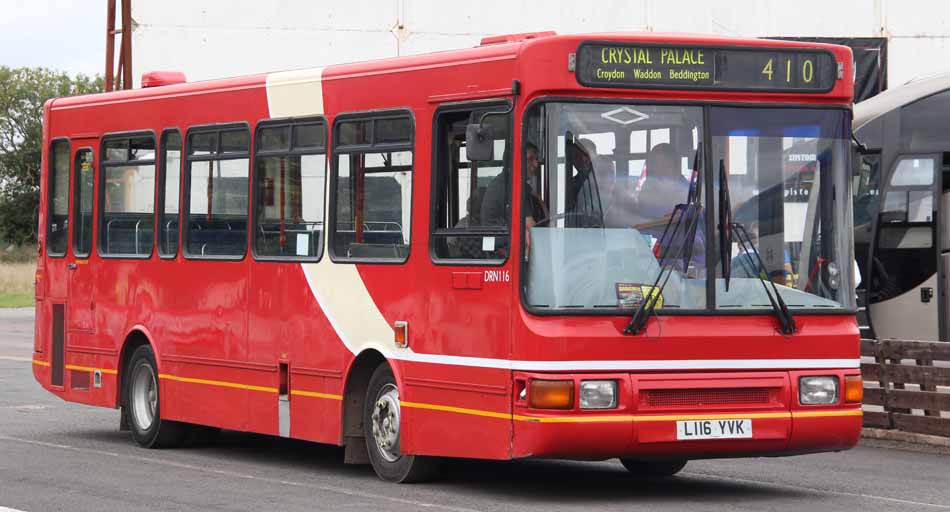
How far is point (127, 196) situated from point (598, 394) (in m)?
6.50

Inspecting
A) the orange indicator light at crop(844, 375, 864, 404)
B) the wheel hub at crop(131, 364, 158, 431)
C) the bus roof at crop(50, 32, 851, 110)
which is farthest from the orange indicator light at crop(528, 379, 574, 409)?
the wheel hub at crop(131, 364, 158, 431)

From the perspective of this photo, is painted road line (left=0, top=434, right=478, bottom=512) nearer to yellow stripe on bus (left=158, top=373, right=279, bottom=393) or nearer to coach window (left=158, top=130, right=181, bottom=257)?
yellow stripe on bus (left=158, top=373, right=279, bottom=393)

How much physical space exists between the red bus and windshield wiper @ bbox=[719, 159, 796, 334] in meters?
0.01

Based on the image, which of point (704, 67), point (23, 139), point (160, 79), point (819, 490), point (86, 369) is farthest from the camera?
point (23, 139)

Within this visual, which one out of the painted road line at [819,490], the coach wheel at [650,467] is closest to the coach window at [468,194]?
the coach wheel at [650,467]

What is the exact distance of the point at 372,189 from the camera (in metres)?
13.3

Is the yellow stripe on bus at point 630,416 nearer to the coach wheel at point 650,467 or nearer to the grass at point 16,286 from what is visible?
the coach wheel at point 650,467

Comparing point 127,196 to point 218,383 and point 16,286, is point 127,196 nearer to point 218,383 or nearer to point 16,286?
point 218,383

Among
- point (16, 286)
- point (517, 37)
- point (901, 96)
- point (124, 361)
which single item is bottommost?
point (124, 361)

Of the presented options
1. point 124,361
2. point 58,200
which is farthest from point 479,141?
point 58,200

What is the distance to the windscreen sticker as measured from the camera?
11.7 metres

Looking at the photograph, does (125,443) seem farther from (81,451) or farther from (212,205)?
(212,205)

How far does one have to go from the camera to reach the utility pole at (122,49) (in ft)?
105

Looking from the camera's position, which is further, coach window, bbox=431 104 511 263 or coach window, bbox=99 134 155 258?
coach window, bbox=99 134 155 258
